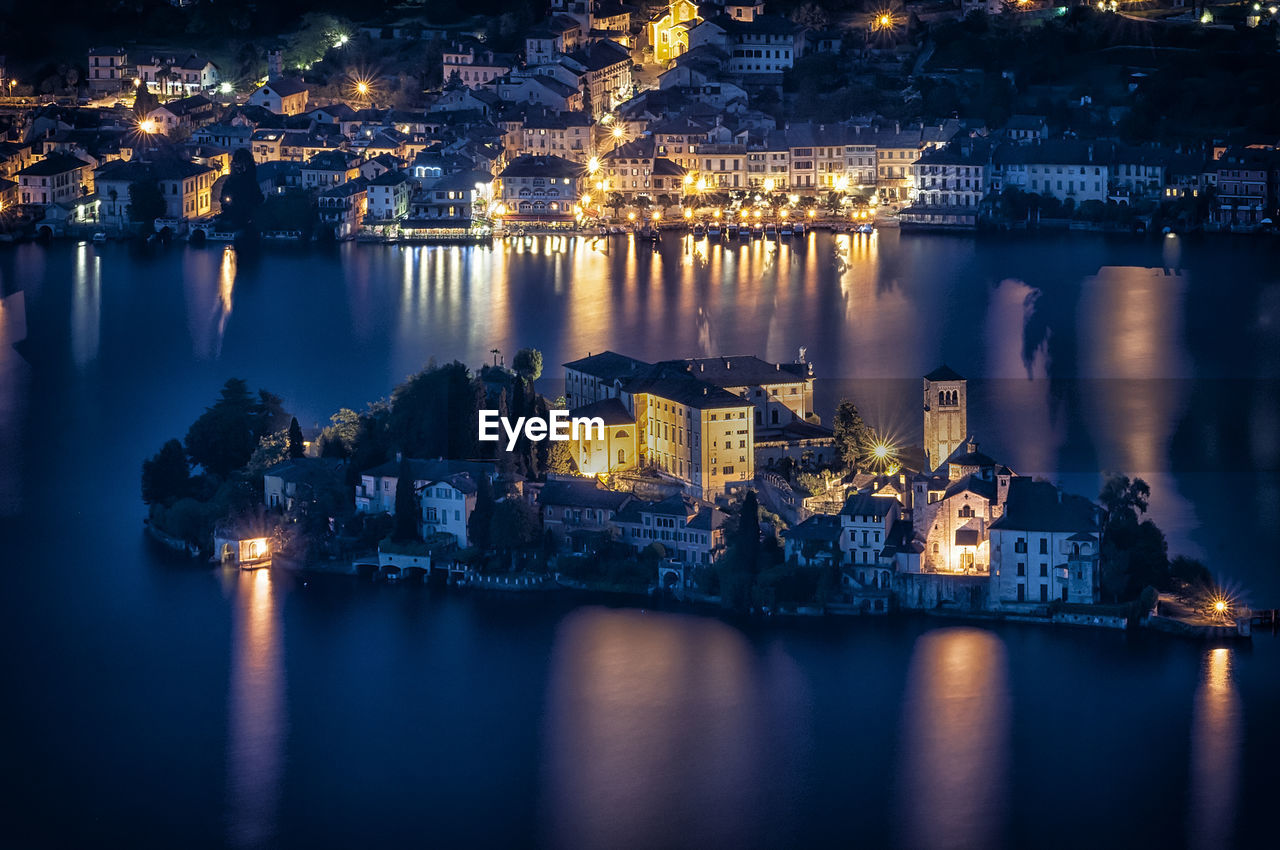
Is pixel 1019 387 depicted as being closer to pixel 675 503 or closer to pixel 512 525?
pixel 675 503

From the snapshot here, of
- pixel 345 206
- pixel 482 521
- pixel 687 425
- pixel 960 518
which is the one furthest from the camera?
pixel 345 206

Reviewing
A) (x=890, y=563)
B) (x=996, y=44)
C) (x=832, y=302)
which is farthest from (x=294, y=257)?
(x=890, y=563)

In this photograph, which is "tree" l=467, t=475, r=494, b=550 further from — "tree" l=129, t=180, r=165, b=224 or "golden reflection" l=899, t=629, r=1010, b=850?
"tree" l=129, t=180, r=165, b=224

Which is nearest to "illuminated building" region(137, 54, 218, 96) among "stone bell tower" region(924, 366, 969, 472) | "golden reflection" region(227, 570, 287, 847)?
"golden reflection" region(227, 570, 287, 847)

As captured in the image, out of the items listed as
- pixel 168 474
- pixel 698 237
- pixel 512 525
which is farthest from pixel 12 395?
pixel 698 237

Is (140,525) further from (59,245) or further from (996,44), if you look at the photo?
(996,44)
